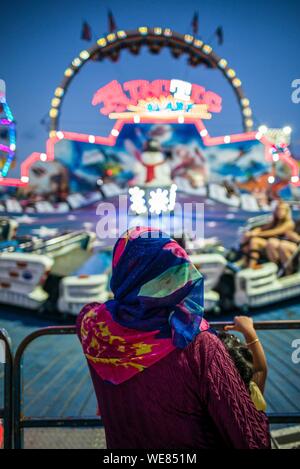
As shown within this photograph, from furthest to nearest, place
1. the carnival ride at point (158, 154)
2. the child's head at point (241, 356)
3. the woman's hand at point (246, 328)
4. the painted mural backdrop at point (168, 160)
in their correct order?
the painted mural backdrop at point (168, 160) < the carnival ride at point (158, 154) < the woman's hand at point (246, 328) < the child's head at point (241, 356)

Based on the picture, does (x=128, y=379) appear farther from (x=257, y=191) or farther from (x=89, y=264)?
(x=257, y=191)

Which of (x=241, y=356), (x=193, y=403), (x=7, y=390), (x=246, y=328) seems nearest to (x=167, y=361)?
(x=193, y=403)

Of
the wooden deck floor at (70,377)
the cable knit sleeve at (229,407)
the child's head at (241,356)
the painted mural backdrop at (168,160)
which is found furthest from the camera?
the painted mural backdrop at (168,160)

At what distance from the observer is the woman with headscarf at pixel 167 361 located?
91 cm

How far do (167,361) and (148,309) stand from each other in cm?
14

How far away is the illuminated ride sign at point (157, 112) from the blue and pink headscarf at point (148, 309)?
656 cm

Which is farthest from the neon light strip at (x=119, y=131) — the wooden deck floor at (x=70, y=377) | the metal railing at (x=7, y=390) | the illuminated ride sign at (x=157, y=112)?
the metal railing at (x=7, y=390)

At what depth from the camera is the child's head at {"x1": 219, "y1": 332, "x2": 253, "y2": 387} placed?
108 cm

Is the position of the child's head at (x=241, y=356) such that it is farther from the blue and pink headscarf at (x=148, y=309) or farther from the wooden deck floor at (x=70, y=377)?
the wooden deck floor at (x=70, y=377)

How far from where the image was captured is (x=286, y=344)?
476cm

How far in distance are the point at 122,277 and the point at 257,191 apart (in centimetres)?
693

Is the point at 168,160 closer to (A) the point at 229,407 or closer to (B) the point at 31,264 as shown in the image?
(B) the point at 31,264

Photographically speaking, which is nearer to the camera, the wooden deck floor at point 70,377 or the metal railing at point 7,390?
the metal railing at point 7,390

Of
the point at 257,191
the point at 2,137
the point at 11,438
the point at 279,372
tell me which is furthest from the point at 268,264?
the point at 11,438
